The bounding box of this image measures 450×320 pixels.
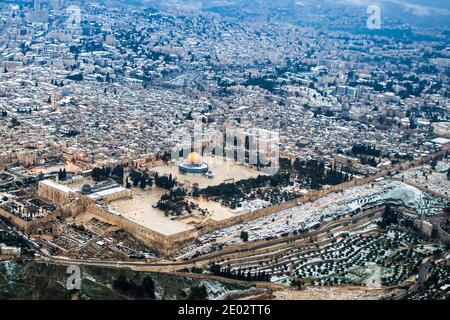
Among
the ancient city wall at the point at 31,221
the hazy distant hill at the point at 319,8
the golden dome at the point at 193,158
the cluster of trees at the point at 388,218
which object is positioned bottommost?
the cluster of trees at the point at 388,218

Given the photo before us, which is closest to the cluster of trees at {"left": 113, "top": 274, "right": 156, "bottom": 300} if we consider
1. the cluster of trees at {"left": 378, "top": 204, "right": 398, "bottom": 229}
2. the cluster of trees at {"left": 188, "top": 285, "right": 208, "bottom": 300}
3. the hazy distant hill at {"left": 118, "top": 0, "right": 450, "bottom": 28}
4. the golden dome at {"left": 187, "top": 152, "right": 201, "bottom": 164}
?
the cluster of trees at {"left": 188, "top": 285, "right": 208, "bottom": 300}

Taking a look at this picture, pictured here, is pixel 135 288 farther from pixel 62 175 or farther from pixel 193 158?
pixel 193 158

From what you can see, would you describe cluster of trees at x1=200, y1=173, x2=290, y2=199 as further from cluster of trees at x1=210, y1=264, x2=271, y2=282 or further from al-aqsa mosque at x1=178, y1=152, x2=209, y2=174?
cluster of trees at x1=210, y1=264, x2=271, y2=282

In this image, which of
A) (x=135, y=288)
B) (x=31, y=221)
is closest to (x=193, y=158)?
(x=31, y=221)

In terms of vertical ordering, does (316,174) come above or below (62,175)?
below

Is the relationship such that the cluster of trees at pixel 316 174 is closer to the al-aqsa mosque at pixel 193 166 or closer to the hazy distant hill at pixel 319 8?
the al-aqsa mosque at pixel 193 166

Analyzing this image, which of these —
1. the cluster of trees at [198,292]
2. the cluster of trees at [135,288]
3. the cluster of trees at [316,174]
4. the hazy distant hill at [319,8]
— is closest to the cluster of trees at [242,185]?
the cluster of trees at [316,174]

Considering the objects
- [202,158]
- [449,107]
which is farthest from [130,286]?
[449,107]
